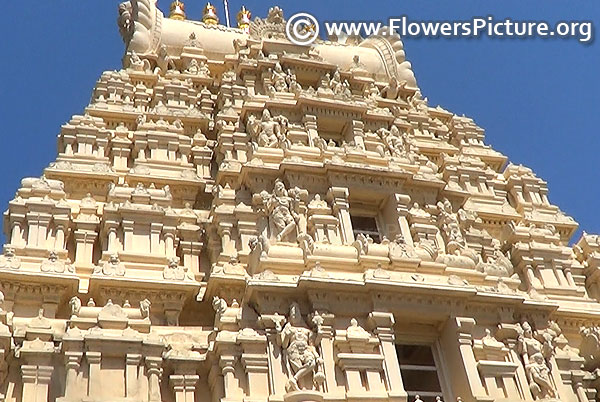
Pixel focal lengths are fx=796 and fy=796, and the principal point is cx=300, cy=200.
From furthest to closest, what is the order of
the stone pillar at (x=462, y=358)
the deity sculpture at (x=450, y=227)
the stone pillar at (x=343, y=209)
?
the deity sculpture at (x=450, y=227)
the stone pillar at (x=343, y=209)
the stone pillar at (x=462, y=358)

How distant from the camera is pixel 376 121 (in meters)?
21.8

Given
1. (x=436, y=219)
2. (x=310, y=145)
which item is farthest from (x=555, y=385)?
(x=310, y=145)

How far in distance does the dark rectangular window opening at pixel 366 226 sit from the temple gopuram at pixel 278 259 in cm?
5

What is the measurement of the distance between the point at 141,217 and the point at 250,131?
4432 mm

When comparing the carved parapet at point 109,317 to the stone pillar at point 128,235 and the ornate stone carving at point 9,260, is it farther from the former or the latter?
the stone pillar at point 128,235

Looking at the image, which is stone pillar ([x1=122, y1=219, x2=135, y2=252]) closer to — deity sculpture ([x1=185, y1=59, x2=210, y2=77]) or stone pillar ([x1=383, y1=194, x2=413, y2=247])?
stone pillar ([x1=383, y1=194, x2=413, y2=247])

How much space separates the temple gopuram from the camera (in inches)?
541

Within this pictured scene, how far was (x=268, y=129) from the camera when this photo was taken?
19969mm

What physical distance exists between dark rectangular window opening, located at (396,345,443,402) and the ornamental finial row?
610 inches

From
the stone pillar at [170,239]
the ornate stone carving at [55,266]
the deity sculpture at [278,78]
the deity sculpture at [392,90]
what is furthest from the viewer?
the deity sculpture at [392,90]

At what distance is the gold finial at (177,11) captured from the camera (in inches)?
1120

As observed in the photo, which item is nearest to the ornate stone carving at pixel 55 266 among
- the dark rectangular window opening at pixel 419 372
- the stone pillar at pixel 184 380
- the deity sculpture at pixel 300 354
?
the stone pillar at pixel 184 380

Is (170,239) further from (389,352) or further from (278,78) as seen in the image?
(278,78)

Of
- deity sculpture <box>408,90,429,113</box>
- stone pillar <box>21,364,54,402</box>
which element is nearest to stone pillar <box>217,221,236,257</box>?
stone pillar <box>21,364,54,402</box>
